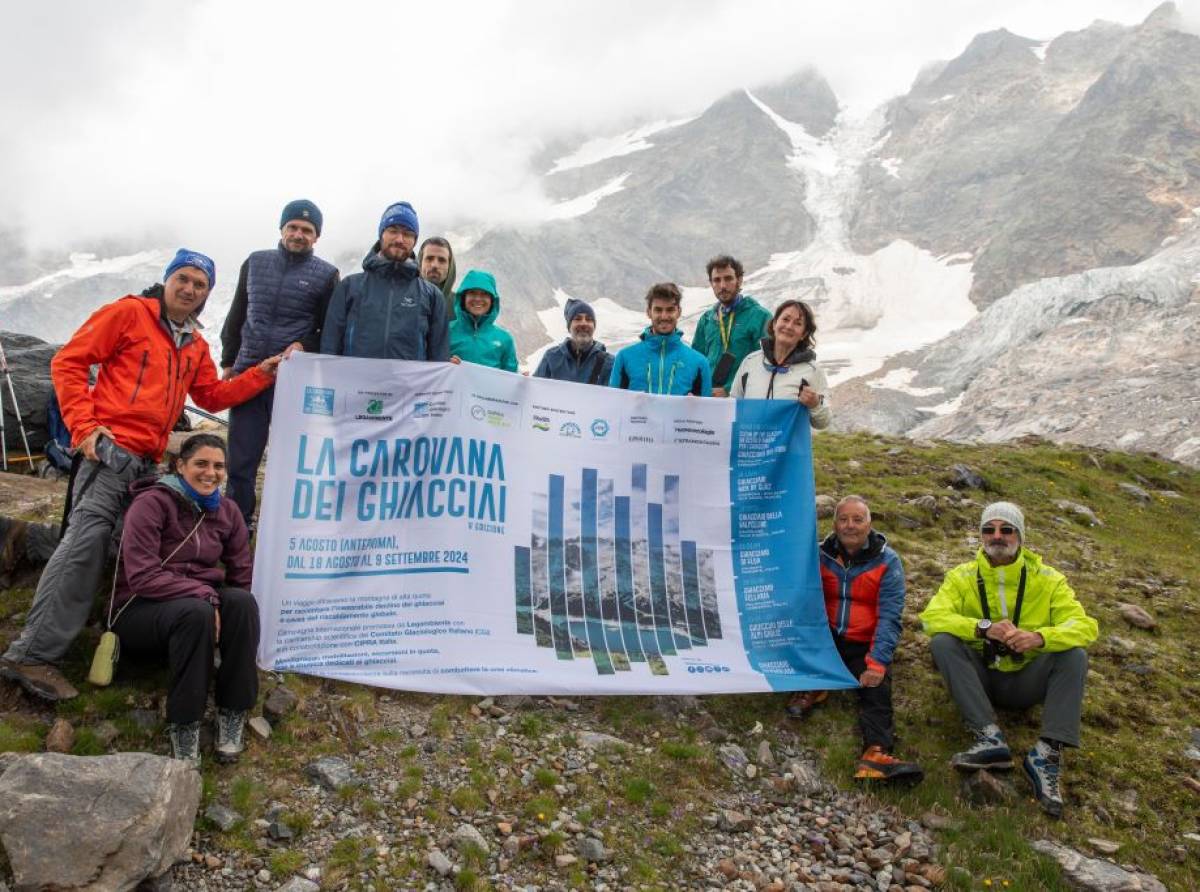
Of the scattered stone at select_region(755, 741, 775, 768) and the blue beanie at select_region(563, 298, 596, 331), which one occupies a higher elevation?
the blue beanie at select_region(563, 298, 596, 331)

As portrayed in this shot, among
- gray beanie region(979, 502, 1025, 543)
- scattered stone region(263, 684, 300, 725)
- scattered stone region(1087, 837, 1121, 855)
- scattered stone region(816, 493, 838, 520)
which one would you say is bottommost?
scattered stone region(1087, 837, 1121, 855)

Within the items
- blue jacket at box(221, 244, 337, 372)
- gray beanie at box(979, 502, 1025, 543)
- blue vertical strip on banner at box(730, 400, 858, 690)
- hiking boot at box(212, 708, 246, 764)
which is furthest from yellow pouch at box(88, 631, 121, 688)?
gray beanie at box(979, 502, 1025, 543)

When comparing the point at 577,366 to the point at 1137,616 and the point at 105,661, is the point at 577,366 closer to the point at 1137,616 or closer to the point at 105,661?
the point at 105,661

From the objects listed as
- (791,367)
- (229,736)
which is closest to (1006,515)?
(791,367)

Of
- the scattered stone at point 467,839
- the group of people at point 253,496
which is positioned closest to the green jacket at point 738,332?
the group of people at point 253,496

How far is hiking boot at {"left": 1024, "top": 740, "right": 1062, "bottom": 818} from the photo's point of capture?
18.6 feet

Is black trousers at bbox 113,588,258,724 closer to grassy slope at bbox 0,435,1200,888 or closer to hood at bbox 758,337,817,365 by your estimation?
grassy slope at bbox 0,435,1200,888

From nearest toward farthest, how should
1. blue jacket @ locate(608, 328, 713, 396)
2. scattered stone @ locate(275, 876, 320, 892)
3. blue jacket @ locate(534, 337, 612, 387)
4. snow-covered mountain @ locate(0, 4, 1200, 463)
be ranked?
scattered stone @ locate(275, 876, 320, 892) < blue jacket @ locate(608, 328, 713, 396) < blue jacket @ locate(534, 337, 612, 387) < snow-covered mountain @ locate(0, 4, 1200, 463)

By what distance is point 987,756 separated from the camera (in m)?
5.95

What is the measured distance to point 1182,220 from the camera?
106 m

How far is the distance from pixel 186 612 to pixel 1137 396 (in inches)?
1792

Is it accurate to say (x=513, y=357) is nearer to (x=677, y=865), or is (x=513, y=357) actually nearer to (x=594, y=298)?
(x=677, y=865)

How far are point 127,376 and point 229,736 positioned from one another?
2.83 m

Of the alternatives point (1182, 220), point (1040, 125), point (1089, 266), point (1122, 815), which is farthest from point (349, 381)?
point (1040, 125)
